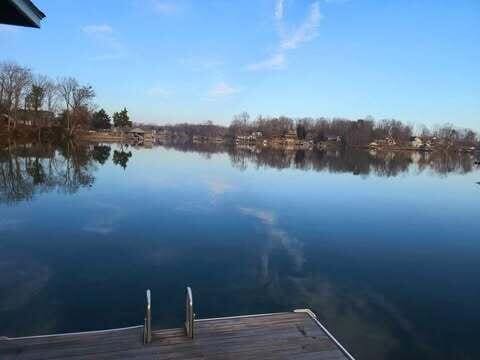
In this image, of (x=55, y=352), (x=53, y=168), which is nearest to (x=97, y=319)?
(x=55, y=352)

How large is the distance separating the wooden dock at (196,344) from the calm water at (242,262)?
1246 mm

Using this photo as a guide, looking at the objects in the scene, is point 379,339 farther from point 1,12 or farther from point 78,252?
point 78,252

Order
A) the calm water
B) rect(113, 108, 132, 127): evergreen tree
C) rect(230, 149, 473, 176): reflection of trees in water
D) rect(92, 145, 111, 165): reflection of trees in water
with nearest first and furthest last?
the calm water
rect(92, 145, 111, 165): reflection of trees in water
rect(230, 149, 473, 176): reflection of trees in water
rect(113, 108, 132, 127): evergreen tree

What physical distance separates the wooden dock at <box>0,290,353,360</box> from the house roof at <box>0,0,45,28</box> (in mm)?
3841

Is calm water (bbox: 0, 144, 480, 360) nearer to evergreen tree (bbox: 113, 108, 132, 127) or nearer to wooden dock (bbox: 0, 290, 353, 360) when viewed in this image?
wooden dock (bbox: 0, 290, 353, 360)

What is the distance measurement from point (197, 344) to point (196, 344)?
1 centimetres

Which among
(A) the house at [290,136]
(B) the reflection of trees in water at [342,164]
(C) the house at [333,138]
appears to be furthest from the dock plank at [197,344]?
(C) the house at [333,138]

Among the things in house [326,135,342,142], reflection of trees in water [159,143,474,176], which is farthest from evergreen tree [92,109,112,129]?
house [326,135,342,142]

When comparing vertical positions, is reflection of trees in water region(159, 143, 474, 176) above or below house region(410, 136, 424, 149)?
below

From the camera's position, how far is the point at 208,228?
43.2ft

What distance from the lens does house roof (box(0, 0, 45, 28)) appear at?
3.39 m

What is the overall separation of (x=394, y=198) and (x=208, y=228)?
554 inches

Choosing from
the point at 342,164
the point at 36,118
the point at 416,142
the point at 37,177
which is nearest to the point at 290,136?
the point at 416,142

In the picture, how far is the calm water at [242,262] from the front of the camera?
22.3ft
